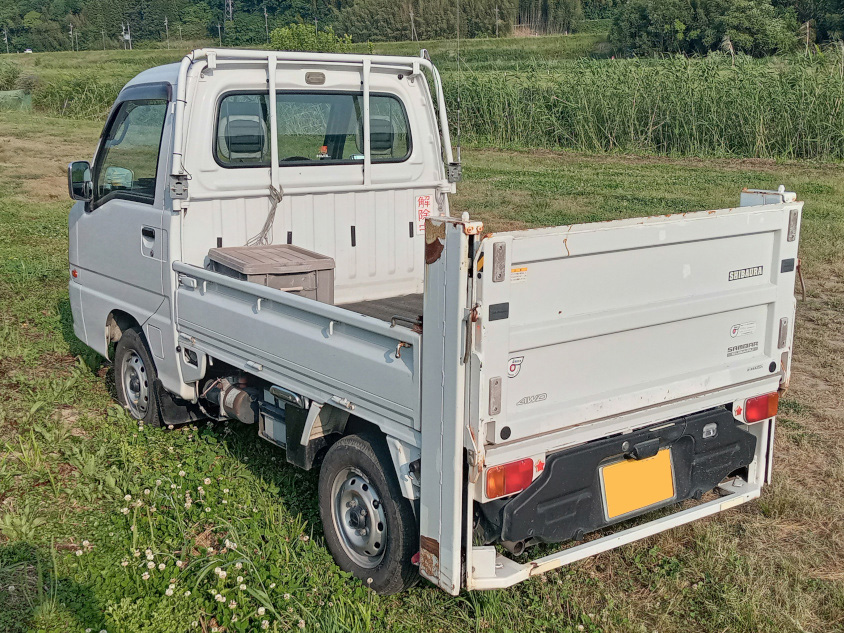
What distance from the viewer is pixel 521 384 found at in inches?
128

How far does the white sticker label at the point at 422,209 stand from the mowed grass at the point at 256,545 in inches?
66.0

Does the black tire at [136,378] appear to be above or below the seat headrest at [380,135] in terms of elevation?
below

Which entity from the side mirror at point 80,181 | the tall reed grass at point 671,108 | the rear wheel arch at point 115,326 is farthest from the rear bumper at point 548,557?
the tall reed grass at point 671,108

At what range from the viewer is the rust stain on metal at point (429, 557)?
3.30 m

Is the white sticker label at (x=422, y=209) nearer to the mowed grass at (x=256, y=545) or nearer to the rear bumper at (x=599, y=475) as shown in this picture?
the mowed grass at (x=256, y=545)

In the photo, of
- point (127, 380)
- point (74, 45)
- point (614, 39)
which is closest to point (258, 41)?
point (614, 39)

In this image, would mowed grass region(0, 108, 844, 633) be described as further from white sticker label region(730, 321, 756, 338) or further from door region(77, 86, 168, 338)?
white sticker label region(730, 321, 756, 338)

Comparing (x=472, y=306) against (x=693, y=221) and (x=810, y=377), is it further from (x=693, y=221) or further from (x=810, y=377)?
(x=810, y=377)

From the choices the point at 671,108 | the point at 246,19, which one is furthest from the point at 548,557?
the point at 246,19

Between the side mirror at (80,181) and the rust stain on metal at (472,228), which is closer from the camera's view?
the rust stain on metal at (472,228)

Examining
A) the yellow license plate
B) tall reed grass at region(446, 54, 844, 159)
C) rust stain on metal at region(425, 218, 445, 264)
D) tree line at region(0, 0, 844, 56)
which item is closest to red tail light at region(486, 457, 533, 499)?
the yellow license plate

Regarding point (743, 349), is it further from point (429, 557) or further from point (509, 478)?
point (429, 557)

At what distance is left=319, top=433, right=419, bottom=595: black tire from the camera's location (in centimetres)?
355

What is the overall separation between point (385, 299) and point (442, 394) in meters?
2.39
